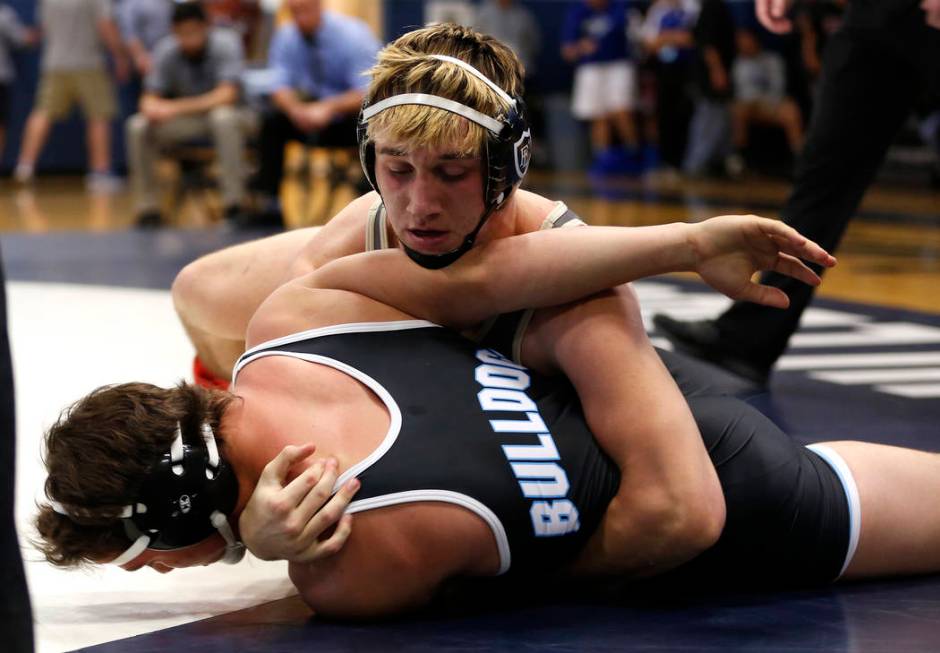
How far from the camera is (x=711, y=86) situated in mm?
10805

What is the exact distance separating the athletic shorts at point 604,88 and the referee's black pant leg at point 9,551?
A: 34.0 ft

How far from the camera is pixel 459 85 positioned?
1907mm

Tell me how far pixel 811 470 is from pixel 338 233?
0.83 m

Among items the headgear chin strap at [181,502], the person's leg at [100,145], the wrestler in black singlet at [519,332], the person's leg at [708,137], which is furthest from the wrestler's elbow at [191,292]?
the person's leg at [708,137]

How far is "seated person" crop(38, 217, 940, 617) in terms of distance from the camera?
5.84ft

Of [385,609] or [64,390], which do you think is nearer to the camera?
[385,609]

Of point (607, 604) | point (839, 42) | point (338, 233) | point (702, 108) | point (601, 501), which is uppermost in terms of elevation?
point (839, 42)

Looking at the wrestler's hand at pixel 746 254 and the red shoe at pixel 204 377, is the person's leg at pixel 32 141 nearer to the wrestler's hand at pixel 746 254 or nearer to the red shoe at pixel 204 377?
the red shoe at pixel 204 377

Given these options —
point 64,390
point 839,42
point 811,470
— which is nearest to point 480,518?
point 811,470

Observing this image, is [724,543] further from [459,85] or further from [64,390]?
[64,390]

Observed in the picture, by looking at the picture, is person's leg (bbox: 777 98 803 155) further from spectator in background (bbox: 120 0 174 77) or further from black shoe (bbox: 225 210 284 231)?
black shoe (bbox: 225 210 284 231)

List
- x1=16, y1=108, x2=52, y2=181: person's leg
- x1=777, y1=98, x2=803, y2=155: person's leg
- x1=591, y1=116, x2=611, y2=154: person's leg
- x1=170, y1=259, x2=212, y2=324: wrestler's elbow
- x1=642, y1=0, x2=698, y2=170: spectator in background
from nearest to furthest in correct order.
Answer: x1=170, y1=259, x2=212, y2=324: wrestler's elbow
x1=16, y1=108, x2=52, y2=181: person's leg
x1=777, y1=98, x2=803, y2=155: person's leg
x1=642, y1=0, x2=698, y2=170: spectator in background
x1=591, y1=116, x2=611, y2=154: person's leg

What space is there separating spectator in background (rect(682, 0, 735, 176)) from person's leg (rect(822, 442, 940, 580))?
28.7 ft

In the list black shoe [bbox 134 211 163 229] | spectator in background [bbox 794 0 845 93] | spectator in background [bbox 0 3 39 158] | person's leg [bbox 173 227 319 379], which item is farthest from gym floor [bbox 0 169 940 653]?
spectator in background [bbox 0 3 39 158]
